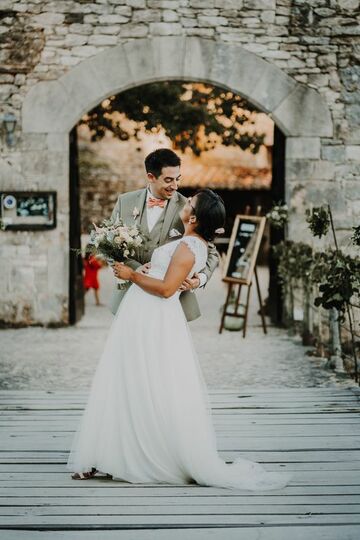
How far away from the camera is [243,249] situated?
8984mm

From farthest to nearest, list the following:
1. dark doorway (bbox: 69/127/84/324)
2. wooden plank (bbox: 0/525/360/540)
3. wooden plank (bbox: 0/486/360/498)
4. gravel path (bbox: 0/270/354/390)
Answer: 1. dark doorway (bbox: 69/127/84/324)
2. gravel path (bbox: 0/270/354/390)
3. wooden plank (bbox: 0/486/360/498)
4. wooden plank (bbox: 0/525/360/540)

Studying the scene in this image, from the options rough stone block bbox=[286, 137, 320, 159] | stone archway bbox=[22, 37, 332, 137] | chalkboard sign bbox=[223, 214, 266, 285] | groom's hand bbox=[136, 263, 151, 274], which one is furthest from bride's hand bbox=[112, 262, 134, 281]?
rough stone block bbox=[286, 137, 320, 159]

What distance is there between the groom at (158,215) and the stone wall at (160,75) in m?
5.24

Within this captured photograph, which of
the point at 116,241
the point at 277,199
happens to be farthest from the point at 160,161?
the point at 277,199

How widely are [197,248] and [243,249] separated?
532 cm

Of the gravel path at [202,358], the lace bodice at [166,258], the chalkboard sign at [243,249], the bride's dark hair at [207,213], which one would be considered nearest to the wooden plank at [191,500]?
the lace bodice at [166,258]

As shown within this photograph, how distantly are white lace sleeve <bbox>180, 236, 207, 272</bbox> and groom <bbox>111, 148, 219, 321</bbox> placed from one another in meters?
0.14

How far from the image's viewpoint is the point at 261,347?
8.23 m

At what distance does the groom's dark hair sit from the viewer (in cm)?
387

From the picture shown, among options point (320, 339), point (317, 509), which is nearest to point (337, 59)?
point (320, 339)

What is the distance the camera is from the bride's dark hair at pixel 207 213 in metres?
3.69

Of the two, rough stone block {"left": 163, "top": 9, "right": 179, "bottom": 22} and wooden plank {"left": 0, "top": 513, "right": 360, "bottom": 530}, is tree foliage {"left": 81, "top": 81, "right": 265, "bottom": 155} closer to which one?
rough stone block {"left": 163, "top": 9, "right": 179, "bottom": 22}

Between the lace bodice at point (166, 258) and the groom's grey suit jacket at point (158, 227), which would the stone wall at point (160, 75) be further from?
the lace bodice at point (166, 258)

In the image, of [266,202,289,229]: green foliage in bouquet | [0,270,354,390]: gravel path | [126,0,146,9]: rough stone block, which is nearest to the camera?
[0,270,354,390]: gravel path
